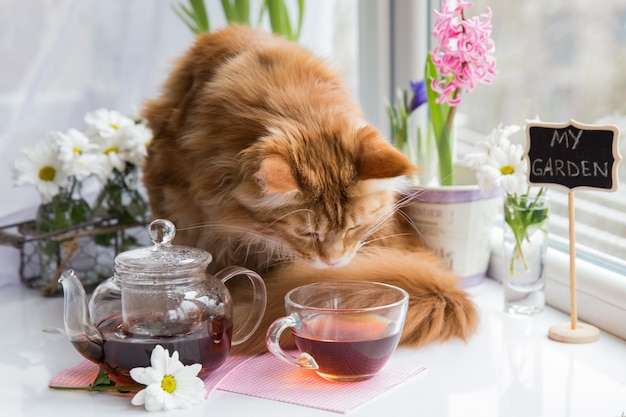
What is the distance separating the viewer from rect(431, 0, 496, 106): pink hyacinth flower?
141cm

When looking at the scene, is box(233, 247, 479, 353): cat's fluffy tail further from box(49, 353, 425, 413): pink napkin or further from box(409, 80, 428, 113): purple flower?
box(409, 80, 428, 113): purple flower

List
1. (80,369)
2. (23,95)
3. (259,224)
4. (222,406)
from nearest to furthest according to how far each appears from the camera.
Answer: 1. (222,406)
2. (80,369)
3. (259,224)
4. (23,95)

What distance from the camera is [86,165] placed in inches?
65.1

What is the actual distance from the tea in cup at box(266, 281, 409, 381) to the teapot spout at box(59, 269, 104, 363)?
0.82 feet

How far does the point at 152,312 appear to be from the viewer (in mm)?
1114

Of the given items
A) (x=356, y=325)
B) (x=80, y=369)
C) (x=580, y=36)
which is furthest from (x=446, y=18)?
(x=80, y=369)

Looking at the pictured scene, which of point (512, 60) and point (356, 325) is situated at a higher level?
point (512, 60)

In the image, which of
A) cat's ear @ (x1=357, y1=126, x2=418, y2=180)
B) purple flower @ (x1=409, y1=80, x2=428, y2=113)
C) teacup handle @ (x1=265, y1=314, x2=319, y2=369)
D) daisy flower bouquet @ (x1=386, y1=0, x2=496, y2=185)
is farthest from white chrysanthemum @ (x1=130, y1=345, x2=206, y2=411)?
purple flower @ (x1=409, y1=80, x2=428, y2=113)

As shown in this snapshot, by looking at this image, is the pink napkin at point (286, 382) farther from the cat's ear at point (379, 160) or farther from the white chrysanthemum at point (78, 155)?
the white chrysanthemum at point (78, 155)

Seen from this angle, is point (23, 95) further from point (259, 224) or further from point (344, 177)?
point (344, 177)

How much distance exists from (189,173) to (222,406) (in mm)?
523

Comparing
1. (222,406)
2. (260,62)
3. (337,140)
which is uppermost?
(260,62)

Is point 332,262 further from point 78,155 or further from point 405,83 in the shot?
point 405,83

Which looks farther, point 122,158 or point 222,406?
point 122,158
